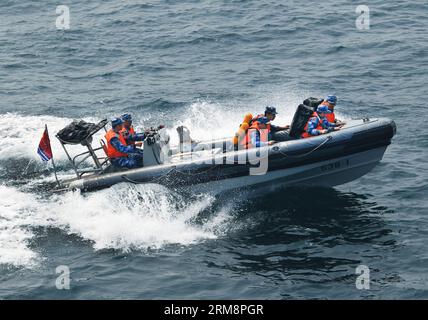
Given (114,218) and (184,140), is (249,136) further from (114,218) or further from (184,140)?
(114,218)

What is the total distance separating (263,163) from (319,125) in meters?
1.53

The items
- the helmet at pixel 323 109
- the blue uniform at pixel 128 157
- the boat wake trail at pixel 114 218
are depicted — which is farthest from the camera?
the helmet at pixel 323 109

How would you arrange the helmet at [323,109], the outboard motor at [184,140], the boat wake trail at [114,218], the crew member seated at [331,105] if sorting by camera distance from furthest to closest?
1. the outboard motor at [184,140]
2. the crew member seated at [331,105]
3. the helmet at [323,109]
4. the boat wake trail at [114,218]

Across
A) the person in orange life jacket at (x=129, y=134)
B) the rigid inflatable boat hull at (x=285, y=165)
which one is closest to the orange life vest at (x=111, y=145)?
the person in orange life jacket at (x=129, y=134)

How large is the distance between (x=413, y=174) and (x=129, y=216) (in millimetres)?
6409

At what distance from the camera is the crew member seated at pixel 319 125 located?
1617 cm

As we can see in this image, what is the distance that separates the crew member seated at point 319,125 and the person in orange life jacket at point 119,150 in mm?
3635

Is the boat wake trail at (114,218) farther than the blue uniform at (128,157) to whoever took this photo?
No

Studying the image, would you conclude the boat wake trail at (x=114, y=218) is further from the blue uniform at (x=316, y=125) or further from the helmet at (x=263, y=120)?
the blue uniform at (x=316, y=125)

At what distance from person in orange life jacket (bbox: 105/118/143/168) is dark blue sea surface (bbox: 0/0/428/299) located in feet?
2.02

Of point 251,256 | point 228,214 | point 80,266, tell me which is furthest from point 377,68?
point 80,266

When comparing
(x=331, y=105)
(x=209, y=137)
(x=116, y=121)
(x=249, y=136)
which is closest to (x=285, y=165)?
(x=249, y=136)

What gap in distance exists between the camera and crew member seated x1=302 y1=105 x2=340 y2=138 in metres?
16.2

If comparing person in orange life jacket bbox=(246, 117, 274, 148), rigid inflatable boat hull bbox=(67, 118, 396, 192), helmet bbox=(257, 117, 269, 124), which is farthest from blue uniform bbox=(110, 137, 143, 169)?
helmet bbox=(257, 117, 269, 124)
